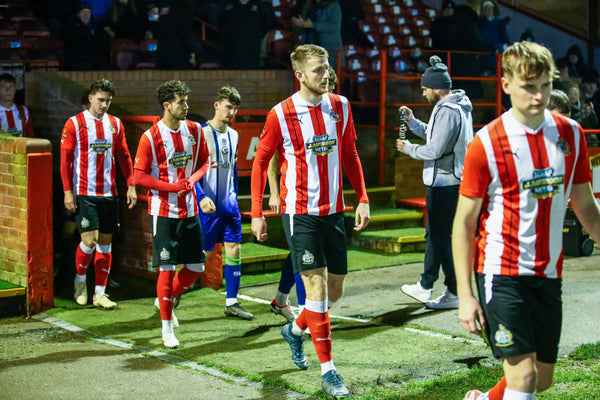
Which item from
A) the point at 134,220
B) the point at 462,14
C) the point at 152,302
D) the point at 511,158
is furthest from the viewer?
the point at 462,14

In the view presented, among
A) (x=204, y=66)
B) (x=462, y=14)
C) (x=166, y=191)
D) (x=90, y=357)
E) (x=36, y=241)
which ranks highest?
(x=462, y=14)

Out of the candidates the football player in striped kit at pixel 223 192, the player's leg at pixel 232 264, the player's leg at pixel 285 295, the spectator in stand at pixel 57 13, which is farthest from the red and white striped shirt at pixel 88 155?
the spectator in stand at pixel 57 13

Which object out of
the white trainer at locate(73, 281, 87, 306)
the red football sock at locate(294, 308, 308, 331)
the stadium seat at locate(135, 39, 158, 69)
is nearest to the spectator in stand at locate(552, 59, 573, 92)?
the stadium seat at locate(135, 39, 158, 69)

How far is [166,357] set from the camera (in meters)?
6.81

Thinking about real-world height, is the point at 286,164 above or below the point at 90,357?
above

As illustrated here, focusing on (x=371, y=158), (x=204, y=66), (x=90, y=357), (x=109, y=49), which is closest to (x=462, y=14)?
(x=371, y=158)

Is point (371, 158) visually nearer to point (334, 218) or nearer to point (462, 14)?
point (462, 14)

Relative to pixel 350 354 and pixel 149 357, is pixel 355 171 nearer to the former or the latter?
pixel 350 354

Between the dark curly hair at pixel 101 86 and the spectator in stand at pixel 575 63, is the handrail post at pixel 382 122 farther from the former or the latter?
the spectator in stand at pixel 575 63

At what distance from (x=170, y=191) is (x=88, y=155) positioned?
1849 mm

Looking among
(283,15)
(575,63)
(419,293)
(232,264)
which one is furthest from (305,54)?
(575,63)

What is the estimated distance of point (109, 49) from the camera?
13.8 metres

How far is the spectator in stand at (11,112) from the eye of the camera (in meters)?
10.8

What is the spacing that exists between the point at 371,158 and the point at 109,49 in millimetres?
4422
